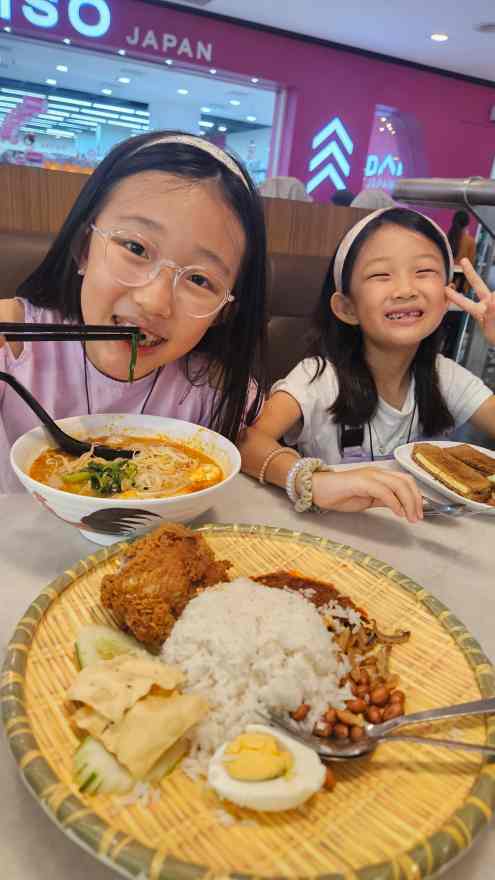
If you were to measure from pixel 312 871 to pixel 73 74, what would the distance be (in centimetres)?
1107

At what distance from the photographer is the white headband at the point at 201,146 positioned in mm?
1486

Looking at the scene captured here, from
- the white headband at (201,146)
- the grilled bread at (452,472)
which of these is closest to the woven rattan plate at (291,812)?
the grilled bread at (452,472)

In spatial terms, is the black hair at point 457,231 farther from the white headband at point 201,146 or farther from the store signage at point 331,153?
the store signage at point 331,153

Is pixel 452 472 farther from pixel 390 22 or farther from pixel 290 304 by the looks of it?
pixel 390 22

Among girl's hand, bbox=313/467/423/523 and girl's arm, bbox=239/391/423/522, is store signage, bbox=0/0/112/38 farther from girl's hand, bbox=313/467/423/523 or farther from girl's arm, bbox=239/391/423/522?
girl's hand, bbox=313/467/423/523

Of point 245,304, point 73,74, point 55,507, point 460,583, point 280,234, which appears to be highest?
point 73,74

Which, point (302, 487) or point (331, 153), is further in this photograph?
point (331, 153)

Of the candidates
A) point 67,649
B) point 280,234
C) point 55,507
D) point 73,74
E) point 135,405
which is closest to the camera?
point 67,649

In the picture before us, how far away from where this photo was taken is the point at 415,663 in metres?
0.89

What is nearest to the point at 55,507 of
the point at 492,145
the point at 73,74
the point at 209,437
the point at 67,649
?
the point at 67,649

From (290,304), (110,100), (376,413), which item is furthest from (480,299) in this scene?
(110,100)

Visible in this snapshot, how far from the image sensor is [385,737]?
0.73 metres

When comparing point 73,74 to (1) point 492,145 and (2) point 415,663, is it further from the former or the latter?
(2) point 415,663

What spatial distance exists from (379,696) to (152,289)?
105cm
